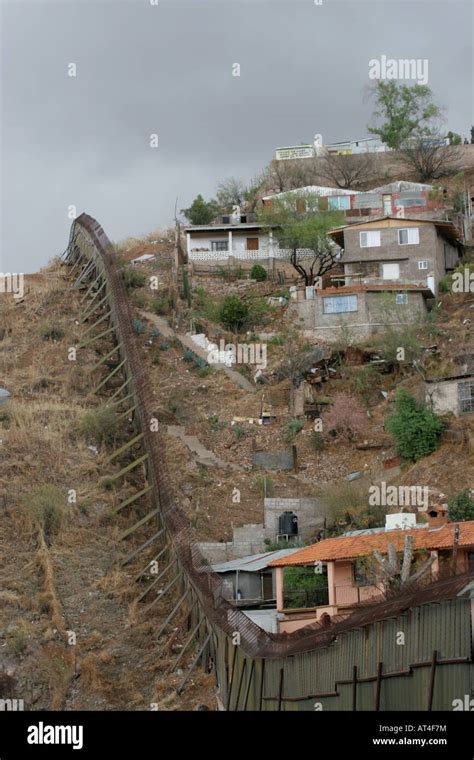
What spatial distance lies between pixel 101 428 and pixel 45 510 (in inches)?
247

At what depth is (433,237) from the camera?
5597 centimetres

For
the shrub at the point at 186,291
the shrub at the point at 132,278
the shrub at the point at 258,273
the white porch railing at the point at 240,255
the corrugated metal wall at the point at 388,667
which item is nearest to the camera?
the corrugated metal wall at the point at 388,667

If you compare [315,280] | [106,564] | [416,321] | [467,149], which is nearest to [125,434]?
[106,564]

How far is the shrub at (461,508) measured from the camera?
35125 mm

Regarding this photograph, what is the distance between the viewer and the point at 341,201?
6675cm

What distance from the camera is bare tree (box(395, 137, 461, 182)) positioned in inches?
2859

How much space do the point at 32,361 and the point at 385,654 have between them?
32.6 meters

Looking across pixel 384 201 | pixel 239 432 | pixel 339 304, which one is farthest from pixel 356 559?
pixel 384 201

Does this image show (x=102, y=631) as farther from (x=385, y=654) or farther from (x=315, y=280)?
(x=315, y=280)

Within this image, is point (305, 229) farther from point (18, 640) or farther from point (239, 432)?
point (18, 640)

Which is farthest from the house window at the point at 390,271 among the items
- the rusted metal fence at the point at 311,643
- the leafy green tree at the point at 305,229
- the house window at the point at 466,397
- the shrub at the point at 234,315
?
the rusted metal fence at the point at 311,643

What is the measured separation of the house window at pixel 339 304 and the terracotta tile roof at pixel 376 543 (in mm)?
19560

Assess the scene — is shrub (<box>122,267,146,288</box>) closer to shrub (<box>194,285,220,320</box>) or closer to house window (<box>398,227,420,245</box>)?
shrub (<box>194,285,220,320</box>)

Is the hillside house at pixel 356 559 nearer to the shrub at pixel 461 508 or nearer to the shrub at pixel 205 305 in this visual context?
the shrub at pixel 461 508
